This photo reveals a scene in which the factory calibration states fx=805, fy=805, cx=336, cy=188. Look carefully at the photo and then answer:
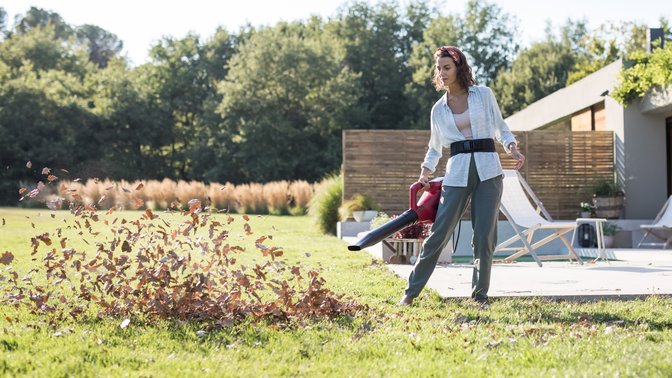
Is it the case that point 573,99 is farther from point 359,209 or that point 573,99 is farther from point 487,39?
point 487,39

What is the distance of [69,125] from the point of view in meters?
32.8

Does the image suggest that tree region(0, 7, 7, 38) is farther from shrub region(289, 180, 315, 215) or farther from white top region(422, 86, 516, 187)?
white top region(422, 86, 516, 187)

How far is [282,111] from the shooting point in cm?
3428

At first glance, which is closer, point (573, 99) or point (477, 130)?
point (477, 130)

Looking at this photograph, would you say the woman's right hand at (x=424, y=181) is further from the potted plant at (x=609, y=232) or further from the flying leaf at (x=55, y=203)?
the potted plant at (x=609, y=232)

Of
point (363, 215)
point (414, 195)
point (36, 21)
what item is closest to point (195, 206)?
point (414, 195)

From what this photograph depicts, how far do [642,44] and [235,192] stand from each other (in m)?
17.4

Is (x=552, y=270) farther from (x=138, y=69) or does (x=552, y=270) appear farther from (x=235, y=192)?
(x=138, y=69)

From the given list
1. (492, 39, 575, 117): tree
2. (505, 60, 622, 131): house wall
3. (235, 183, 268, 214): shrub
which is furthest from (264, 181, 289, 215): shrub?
(492, 39, 575, 117): tree

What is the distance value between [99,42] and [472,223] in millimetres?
60896

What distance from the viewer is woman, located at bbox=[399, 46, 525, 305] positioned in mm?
4879

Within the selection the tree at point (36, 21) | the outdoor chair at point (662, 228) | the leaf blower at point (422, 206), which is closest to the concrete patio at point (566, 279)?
the leaf blower at point (422, 206)

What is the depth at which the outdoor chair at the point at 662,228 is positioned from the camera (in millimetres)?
11031

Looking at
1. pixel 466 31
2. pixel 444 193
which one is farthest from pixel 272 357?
pixel 466 31
